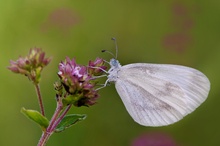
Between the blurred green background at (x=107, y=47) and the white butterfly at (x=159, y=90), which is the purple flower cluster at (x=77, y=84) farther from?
the blurred green background at (x=107, y=47)

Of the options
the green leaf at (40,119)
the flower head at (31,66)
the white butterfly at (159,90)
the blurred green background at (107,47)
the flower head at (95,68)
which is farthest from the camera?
the blurred green background at (107,47)

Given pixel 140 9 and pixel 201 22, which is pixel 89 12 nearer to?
pixel 140 9

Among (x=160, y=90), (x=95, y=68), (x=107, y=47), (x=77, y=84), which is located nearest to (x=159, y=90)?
(x=160, y=90)

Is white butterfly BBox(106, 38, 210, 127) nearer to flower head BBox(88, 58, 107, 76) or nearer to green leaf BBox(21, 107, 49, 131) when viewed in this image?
flower head BBox(88, 58, 107, 76)

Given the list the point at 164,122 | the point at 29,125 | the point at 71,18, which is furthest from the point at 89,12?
the point at 164,122

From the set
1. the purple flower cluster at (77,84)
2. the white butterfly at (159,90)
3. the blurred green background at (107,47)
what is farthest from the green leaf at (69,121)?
the blurred green background at (107,47)

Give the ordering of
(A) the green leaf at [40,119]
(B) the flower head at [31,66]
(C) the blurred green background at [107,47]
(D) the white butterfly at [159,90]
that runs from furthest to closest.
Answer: (C) the blurred green background at [107,47], (D) the white butterfly at [159,90], (B) the flower head at [31,66], (A) the green leaf at [40,119]
